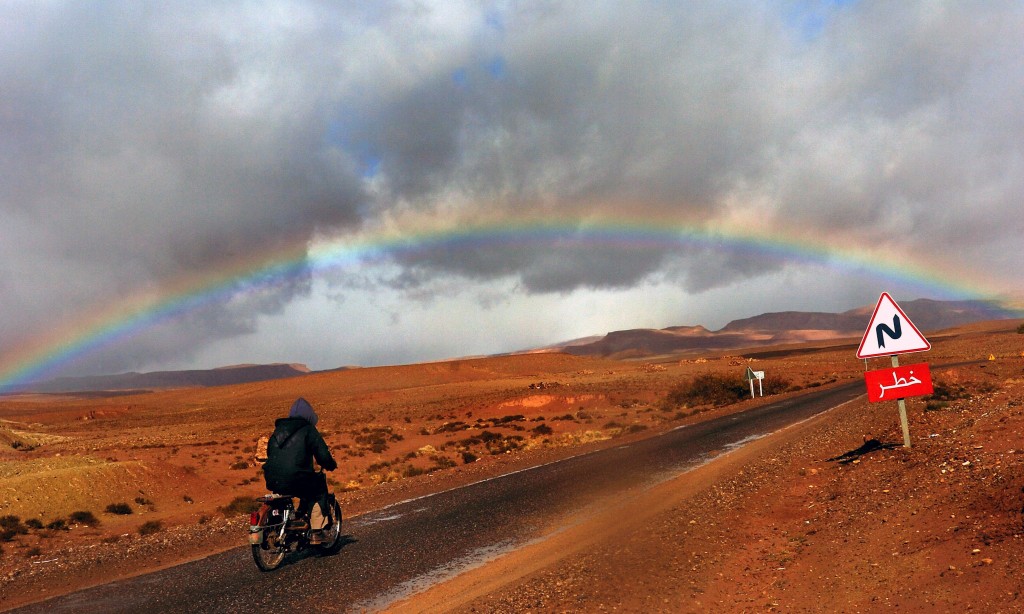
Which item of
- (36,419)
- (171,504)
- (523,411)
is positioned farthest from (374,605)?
(36,419)

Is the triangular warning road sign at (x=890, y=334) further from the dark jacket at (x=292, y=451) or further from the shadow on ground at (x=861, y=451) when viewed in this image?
the dark jacket at (x=292, y=451)

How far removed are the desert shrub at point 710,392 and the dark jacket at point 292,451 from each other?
38.1 m

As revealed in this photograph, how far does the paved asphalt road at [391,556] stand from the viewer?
8.01 meters

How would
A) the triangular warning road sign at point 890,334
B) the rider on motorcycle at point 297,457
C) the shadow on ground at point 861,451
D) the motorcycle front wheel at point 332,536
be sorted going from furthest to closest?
the shadow on ground at point 861,451 → the triangular warning road sign at point 890,334 → the motorcycle front wheel at point 332,536 → the rider on motorcycle at point 297,457

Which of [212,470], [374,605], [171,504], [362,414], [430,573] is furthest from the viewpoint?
[362,414]

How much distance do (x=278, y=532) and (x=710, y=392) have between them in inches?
1680

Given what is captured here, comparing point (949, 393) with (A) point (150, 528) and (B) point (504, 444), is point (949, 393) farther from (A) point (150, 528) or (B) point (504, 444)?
(A) point (150, 528)

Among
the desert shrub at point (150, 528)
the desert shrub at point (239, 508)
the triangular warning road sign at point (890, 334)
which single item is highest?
the triangular warning road sign at point (890, 334)

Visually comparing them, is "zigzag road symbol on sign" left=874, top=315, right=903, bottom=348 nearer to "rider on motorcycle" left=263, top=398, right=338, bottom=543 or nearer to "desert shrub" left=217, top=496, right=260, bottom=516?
"rider on motorcycle" left=263, top=398, right=338, bottom=543

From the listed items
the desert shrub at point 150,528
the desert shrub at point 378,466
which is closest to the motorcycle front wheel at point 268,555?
the desert shrub at point 150,528

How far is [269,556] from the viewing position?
934cm

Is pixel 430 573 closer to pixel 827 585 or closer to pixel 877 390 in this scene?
pixel 827 585

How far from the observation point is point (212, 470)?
3052 centimetres

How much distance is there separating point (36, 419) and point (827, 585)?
134 meters
